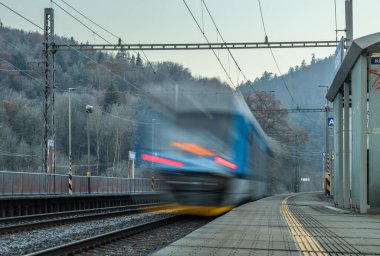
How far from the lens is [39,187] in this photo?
1037 inches

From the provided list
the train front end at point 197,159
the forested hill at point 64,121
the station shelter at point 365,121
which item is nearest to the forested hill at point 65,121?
the forested hill at point 64,121

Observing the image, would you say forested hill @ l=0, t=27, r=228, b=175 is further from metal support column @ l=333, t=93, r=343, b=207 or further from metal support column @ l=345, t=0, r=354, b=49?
metal support column @ l=333, t=93, r=343, b=207

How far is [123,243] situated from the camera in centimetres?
1310

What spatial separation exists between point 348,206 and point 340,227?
Answer: 9465 millimetres

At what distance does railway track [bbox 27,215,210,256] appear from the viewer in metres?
11.3

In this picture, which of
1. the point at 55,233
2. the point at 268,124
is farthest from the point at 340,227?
the point at 268,124

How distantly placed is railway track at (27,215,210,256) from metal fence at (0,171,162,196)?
2.65 meters

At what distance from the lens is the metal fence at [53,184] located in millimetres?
23078

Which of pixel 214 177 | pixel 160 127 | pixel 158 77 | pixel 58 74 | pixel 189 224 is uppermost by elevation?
pixel 58 74

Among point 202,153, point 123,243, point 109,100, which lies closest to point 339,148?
point 202,153

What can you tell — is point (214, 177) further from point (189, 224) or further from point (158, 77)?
point (158, 77)

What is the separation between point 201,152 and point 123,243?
5.38m

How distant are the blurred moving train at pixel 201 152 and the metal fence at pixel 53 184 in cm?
84

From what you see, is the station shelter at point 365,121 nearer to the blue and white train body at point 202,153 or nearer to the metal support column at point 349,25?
the blue and white train body at point 202,153
